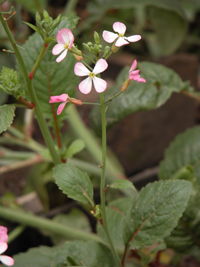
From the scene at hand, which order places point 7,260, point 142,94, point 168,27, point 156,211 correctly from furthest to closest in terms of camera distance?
point 168,27 < point 142,94 < point 156,211 < point 7,260

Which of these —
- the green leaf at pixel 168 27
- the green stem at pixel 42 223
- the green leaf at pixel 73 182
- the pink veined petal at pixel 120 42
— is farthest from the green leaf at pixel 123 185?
the green leaf at pixel 168 27

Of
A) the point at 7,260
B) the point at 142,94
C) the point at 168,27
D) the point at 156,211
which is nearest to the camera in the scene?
the point at 7,260

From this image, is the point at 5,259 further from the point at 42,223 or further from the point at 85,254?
the point at 42,223

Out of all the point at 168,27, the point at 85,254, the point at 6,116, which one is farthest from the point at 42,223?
the point at 168,27

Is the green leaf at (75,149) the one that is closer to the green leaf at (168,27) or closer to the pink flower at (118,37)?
the pink flower at (118,37)

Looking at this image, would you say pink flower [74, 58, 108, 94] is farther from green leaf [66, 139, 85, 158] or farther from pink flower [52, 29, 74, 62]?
green leaf [66, 139, 85, 158]

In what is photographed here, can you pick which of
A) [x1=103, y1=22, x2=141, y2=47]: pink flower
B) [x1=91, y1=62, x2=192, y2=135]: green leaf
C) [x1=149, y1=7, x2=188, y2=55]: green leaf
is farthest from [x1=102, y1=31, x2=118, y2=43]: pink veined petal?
[x1=149, y1=7, x2=188, y2=55]: green leaf
